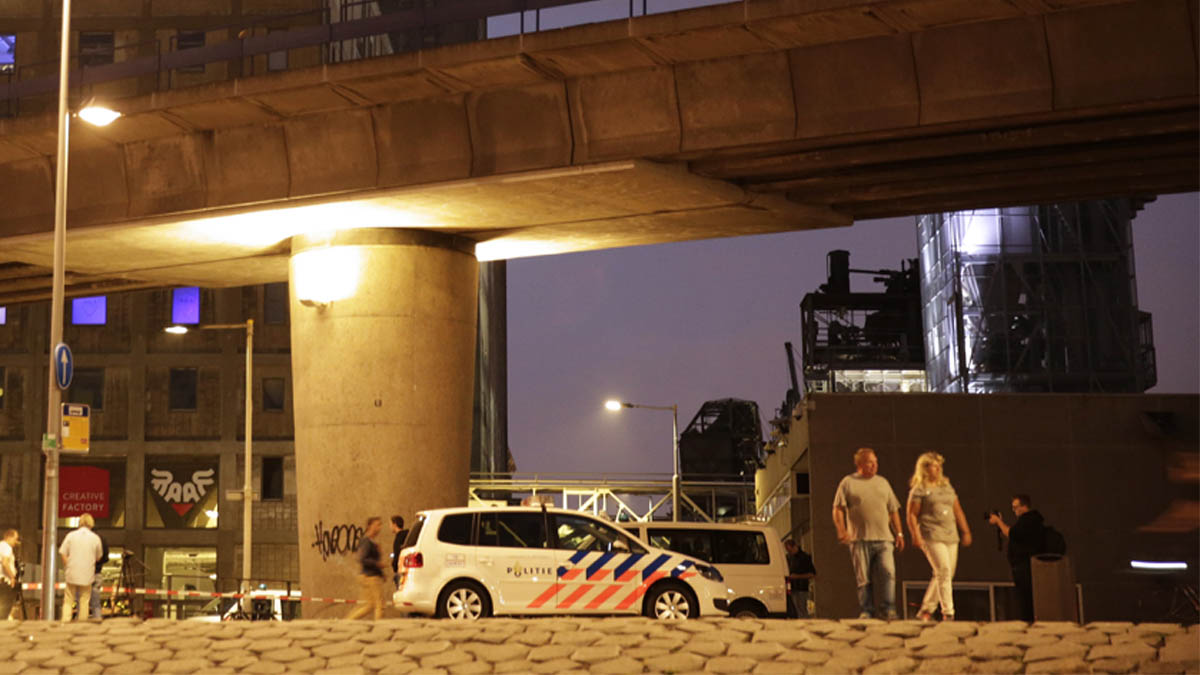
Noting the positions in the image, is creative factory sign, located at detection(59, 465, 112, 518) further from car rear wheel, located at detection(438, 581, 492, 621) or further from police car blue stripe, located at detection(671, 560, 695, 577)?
police car blue stripe, located at detection(671, 560, 695, 577)

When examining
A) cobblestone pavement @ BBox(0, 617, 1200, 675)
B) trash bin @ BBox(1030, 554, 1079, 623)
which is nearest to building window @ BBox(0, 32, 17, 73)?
cobblestone pavement @ BBox(0, 617, 1200, 675)

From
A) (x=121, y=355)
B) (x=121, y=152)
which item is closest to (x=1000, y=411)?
(x=121, y=152)

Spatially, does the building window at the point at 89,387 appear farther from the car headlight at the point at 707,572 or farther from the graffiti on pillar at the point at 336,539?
the car headlight at the point at 707,572

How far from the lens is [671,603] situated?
69.3 feet

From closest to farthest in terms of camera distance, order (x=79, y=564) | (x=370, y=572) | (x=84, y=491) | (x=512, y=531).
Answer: (x=370, y=572)
(x=512, y=531)
(x=79, y=564)
(x=84, y=491)

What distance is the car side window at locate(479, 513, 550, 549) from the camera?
20641mm

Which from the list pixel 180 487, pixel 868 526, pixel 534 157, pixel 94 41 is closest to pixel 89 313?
pixel 180 487

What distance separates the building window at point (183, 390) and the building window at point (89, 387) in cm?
262

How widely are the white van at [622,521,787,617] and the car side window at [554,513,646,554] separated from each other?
11.4ft

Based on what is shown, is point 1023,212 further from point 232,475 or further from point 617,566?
point 617,566

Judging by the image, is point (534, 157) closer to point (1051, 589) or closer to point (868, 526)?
point (868, 526)

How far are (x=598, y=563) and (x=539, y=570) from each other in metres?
0.83

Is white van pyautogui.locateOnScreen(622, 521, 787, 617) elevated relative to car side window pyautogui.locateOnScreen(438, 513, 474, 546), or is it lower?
lower

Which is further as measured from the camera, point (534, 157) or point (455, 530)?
point (534, 157)
